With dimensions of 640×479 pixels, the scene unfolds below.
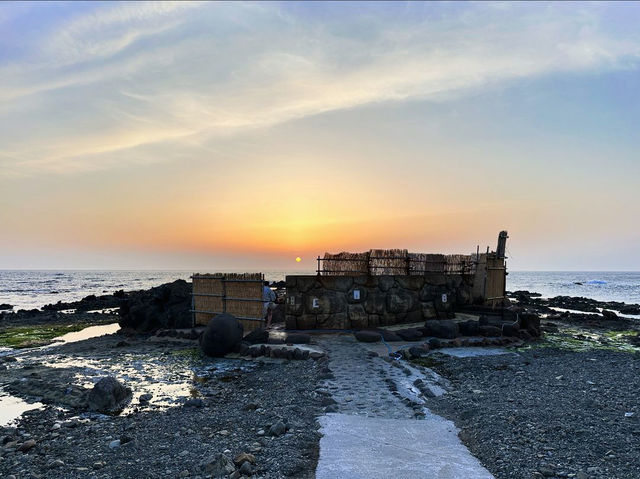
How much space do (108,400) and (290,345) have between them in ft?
20.6

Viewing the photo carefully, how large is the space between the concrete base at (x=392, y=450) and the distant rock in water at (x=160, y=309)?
17.3m

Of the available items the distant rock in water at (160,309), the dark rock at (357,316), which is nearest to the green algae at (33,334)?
the distant rock in water at (160,309)

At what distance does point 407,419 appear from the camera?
326 inches

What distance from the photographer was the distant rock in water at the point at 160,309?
2409 centimetres

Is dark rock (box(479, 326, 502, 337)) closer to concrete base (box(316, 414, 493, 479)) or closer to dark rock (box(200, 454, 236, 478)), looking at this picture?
concrete base (box(316, 414, 493, 479))

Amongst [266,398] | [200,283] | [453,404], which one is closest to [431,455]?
[453,404]

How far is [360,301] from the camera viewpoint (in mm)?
18312

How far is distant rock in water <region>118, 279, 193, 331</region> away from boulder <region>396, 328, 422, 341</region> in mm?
11825

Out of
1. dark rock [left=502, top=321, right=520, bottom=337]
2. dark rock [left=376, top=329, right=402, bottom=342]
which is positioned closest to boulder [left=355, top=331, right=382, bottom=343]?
dark rock [left=376, top=329, right=402, bottom=342]

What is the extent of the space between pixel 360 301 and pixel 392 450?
11647 millimetres

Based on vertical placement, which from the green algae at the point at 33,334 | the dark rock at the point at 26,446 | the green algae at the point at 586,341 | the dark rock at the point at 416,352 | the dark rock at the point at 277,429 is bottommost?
the green algae at the point at 33,334

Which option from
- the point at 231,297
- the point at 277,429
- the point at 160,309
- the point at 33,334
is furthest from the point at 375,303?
the point at 33,334

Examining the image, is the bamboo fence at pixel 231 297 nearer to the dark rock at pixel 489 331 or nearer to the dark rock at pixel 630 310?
the dark rock at pixel 489 331

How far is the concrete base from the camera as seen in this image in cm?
600
